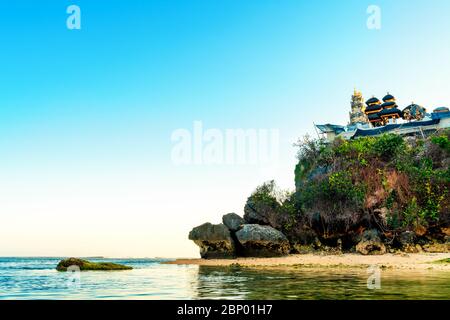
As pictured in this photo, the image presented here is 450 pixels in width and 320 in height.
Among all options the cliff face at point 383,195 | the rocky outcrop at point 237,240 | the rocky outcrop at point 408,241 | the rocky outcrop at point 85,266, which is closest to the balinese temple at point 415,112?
the cliff face at point 383,195

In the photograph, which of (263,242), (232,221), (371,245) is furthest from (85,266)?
(371,245)

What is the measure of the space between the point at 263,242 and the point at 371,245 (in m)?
8.23

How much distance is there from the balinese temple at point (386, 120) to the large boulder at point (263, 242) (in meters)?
17.5

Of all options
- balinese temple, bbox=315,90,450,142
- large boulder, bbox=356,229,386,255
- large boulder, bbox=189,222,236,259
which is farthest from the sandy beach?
balinese temple, bbox=315,90,450,142

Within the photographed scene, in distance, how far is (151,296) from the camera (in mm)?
11922

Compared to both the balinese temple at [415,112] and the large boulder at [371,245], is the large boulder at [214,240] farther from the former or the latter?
the balinese temple at [415,112]

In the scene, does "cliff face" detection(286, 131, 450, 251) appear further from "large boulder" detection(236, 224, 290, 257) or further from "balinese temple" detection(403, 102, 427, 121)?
"balinese temple" detection(403, 102, 427, 121)

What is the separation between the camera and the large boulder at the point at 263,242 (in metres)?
33.2
